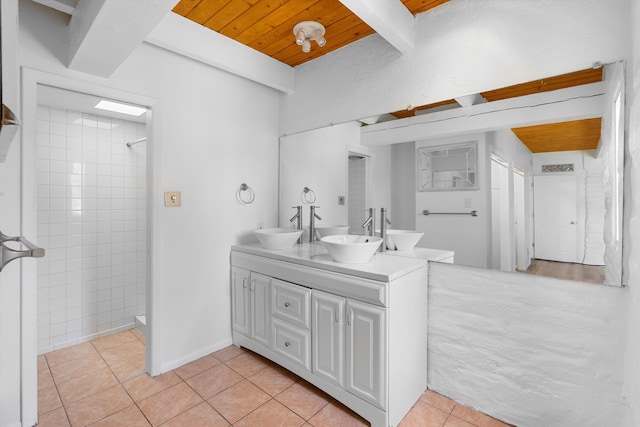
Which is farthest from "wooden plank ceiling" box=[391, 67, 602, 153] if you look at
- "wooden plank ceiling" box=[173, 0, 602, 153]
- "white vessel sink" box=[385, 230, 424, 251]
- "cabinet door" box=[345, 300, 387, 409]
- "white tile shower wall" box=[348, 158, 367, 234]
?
"cabinet door" box=[345, 300, 387, 409]

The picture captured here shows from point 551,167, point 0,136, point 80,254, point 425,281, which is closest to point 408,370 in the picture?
point 425,281

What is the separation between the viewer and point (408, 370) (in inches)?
70.7

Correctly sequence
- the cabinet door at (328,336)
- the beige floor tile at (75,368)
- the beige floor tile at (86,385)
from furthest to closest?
1. the beige floor tile at (75,368)
2. the beige floor tile at (86,385)
3. the cabinet door at (328,336)

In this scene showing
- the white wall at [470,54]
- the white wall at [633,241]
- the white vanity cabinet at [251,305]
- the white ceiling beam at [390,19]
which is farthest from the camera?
the white vanity cabinet at [251,305]

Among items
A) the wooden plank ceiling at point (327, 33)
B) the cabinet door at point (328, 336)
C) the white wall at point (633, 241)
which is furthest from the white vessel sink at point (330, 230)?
the white wall at point (633, 241)

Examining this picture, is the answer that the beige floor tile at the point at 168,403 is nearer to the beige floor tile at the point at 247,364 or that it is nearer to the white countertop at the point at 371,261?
the beige floor tile at the point at 247,364

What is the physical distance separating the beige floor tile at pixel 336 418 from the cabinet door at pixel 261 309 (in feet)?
2.08

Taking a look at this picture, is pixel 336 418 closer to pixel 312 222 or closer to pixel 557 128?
pixel 312 222

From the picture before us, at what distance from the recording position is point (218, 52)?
228 cm

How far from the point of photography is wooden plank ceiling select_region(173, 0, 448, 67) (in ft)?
6.16

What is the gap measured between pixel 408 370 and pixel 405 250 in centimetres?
73

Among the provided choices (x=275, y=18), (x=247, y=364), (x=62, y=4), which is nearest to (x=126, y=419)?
(x=247, y=364)

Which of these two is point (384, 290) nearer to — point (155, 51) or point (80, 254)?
point (155, 51)

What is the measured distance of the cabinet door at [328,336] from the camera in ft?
5.94
